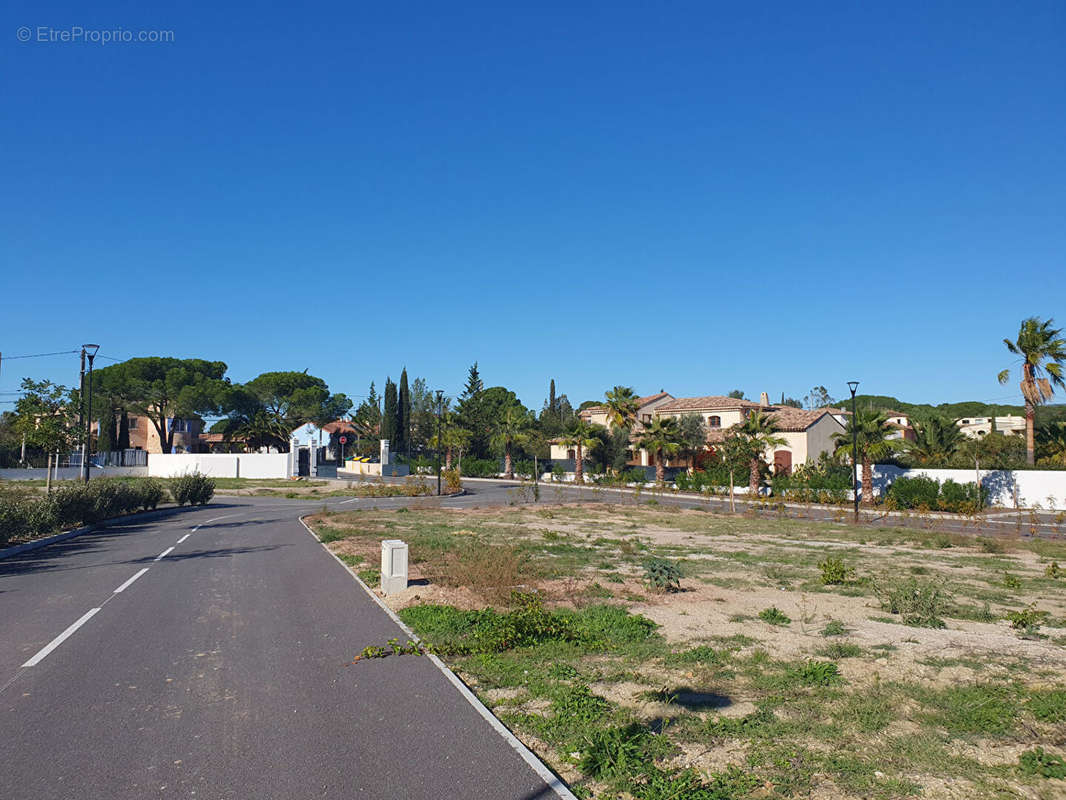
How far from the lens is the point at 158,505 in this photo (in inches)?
1433

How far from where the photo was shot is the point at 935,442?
4206cm

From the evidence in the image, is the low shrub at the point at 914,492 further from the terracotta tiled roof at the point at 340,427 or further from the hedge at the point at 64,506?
the terracotta tiled roof at the point at 340,427

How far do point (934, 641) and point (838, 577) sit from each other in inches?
188

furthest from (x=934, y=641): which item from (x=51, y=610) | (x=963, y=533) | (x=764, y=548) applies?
(x=963, y=533)

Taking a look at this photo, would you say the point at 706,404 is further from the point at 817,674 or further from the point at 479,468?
the point at 817,674

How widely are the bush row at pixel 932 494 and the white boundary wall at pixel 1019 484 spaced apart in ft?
1.75

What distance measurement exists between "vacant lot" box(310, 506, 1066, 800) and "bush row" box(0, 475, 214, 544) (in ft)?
31.9

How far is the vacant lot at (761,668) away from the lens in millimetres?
5645

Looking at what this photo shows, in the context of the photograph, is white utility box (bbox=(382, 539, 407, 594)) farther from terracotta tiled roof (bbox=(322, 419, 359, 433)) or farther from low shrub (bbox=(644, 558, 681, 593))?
terracotta tiled roof (bbox=(322, 419, 359, 433))

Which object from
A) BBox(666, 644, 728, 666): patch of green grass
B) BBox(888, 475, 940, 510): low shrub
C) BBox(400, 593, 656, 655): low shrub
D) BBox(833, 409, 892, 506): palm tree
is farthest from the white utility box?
BBox(888, 475, 940, 510): low shrub

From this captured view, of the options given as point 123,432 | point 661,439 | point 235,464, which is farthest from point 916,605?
point 123,432

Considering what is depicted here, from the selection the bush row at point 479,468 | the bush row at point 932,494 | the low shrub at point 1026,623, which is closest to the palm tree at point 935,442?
the bush row at point 932,494

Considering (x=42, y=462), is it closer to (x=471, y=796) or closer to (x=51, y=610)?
(x=51, y=610)

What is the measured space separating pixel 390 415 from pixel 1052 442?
70525 millimetres
